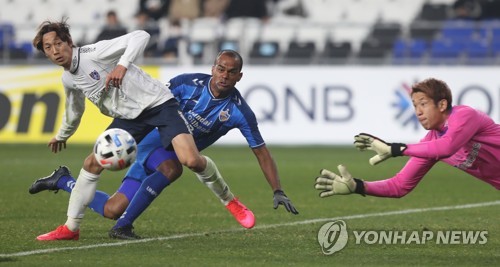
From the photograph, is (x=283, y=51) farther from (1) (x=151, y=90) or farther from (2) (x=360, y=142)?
(2) (x=360, y=142)

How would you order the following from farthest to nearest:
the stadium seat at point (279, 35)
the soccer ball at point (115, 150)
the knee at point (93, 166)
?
the stadium seat at point (279, 35) → the knee at point (93, 166) → the soccer ball at point (115, 150)

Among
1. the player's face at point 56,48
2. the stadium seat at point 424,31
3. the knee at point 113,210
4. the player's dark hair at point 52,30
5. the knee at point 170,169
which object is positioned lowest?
the stadium seat at point 424,31

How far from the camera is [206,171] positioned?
31.1 ft

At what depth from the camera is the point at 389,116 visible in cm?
2048

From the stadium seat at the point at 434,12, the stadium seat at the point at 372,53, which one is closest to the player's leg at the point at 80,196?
the stadium seat at the point at 372,53

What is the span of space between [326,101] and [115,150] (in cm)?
1215

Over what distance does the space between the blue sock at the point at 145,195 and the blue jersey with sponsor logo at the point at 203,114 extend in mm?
375

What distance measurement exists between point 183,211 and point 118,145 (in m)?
3.22

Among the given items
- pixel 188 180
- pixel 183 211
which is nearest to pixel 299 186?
pixel 188 180

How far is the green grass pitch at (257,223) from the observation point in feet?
26.9

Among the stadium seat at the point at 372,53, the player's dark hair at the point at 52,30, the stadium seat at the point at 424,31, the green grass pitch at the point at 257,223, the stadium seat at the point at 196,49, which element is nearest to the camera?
the green grass pitch at the point at 257,223

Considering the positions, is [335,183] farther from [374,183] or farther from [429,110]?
[429,110]

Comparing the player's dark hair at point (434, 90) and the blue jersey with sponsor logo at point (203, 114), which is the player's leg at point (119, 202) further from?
the player's dark hair at point (434, 90)

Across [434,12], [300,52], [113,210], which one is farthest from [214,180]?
[434,12]
